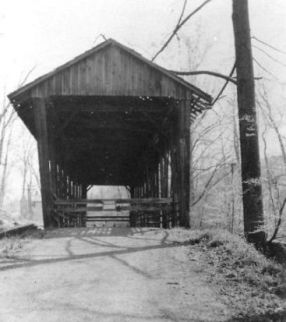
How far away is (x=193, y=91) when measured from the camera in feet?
42.4

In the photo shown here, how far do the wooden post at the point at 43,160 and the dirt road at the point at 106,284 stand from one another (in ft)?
9.23

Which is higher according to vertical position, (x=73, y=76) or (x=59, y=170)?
(x=73, y=76)

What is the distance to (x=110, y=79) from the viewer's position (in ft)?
41.6

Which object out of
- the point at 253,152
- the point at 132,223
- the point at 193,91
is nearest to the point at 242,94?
the point at 253,152

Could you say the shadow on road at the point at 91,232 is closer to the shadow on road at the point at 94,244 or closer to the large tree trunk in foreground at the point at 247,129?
the shadow on road at the point at 94,244

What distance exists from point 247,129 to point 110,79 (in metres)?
4.80

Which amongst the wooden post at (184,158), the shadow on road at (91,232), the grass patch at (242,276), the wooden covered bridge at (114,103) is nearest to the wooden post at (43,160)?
the wooden covered bridge at (114,103)

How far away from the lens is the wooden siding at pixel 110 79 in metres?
12.6

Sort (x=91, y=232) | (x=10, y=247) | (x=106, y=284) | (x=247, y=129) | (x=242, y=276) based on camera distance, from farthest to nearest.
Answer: (x=91, y=232) < (x=247, y=129) < (x=10, y=247) < (x=242, y=276) < (x=106, y=284)

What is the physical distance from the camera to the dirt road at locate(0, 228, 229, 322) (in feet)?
16.2

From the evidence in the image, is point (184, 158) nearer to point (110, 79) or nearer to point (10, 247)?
point (110, 79)

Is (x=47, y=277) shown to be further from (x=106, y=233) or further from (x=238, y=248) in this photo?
(x=106, y=233)

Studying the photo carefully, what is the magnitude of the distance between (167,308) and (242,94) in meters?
6.07

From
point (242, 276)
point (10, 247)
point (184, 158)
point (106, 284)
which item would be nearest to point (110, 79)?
point (184, 158)
